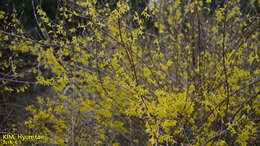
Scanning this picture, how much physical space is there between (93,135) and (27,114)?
3109mm

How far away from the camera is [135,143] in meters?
3.50

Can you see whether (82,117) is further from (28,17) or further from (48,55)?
(28,17)

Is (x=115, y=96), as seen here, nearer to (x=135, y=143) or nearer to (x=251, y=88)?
(x=135, y=143)

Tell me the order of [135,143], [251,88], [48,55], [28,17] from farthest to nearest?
[28,17]
[135,143]
[251,88]
[48,55]

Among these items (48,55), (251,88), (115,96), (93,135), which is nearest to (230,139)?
(251,88)

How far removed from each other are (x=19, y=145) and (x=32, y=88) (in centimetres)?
424

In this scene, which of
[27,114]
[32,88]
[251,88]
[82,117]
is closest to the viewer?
[251,88]

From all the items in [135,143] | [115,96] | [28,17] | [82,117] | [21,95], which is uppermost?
[28,17]

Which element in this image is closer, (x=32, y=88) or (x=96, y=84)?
(x=96, y=84)

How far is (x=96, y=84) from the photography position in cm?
303

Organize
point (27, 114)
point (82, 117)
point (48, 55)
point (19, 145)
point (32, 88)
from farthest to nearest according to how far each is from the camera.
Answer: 1. point (32, 88)
2. point (27, 114)
3. point (82, 117)
4. point (48, 55)
5. point (19, 145)

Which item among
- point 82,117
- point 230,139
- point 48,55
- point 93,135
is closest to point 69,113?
point 82,117

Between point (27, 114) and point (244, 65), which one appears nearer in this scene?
point (244, 65)

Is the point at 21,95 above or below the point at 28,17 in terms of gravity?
below
